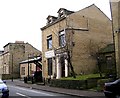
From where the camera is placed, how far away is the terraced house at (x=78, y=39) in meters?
38.7

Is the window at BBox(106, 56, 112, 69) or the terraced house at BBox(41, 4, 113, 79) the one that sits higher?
the terraced house at BBox(41, 4, 113, 79)

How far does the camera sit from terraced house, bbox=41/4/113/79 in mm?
38719

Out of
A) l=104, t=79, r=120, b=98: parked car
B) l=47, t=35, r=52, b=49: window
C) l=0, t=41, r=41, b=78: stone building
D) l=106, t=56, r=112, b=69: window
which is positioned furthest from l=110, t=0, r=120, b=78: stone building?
l=0, t=41, r=41, b=78: stone building

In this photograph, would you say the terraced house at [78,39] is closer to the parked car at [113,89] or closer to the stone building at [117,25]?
the stone building at [117,25]

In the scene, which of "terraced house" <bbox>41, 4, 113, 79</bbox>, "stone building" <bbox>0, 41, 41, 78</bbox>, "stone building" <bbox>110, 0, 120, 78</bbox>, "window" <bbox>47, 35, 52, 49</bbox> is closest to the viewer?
"stone building" <bbox>110, 0, 120, 78</bbox>

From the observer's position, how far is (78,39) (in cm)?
3912

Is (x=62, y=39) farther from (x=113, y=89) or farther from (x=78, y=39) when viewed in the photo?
(x=113, y=89)

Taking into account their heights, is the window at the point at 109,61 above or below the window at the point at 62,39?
below

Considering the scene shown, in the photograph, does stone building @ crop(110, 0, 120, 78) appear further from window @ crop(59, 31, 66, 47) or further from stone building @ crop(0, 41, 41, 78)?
stone building @ crop(0, 41, 41, 78)

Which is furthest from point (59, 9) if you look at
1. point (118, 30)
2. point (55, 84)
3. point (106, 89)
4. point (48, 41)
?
point (106, 89)

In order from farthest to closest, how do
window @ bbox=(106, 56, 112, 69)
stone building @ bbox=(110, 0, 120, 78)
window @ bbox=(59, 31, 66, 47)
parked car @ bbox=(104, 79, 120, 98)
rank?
window @ bbox=(59, 31, 66, 47)
window @ bbox=(106, 56, 112, 69)
stone building @ bbox=(110, 0, 120, 78)
parked car @ bbox=(104, 79, 120, 98)

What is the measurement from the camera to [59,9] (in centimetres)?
4250

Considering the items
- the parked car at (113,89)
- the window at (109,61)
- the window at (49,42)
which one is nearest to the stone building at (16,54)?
the window at (49,42)

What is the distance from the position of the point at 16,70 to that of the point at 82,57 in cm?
4310
